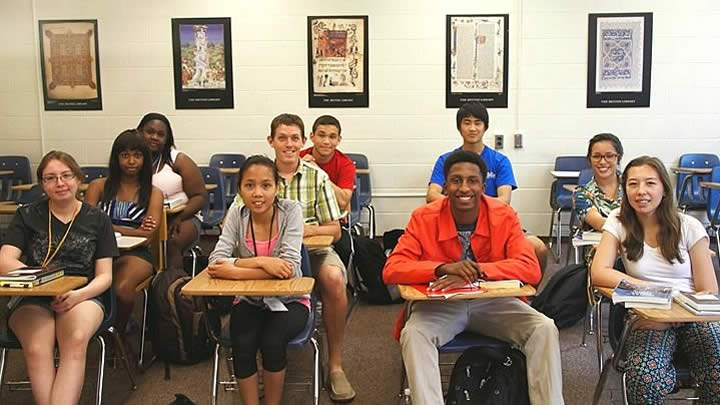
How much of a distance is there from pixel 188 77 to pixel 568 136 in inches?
148

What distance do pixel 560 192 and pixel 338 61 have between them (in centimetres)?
244

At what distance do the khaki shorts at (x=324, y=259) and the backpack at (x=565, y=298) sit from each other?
1.35m

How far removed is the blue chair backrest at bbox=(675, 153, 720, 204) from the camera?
19.3 ft

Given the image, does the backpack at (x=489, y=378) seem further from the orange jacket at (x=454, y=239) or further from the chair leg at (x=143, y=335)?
the chair leg at (x=143, y=335)

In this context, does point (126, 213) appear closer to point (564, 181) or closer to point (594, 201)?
point (594, 201)

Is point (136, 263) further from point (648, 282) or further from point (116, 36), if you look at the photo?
point (116, 36)

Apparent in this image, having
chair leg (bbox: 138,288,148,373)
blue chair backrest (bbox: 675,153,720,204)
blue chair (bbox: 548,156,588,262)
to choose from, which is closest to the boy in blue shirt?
chair leg (bbox: 138,288,148,373)

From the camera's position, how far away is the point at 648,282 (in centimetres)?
246

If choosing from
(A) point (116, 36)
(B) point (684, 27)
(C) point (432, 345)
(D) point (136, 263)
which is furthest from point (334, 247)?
(B) point (684, 27)

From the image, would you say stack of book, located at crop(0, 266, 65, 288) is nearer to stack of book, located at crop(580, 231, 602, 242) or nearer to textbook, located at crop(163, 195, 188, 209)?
textbook, located at crop(163, 195, 188, 209)

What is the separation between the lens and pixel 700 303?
2.08 m

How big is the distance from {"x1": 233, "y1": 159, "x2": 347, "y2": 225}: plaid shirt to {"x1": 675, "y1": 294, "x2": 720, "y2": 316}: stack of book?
5.57 ft

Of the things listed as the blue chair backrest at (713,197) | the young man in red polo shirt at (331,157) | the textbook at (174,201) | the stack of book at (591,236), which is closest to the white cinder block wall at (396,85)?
the blue chair backrest at (713,197)

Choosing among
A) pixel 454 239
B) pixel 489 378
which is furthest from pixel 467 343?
pixel 454 239
